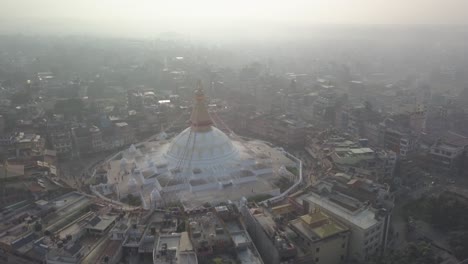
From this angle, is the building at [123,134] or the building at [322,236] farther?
the building at [123,134]

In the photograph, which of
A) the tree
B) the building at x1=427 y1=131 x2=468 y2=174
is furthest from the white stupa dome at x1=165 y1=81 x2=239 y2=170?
the building at x1=427 y1=131 x2=468 y2=174

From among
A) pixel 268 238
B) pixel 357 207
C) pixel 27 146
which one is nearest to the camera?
pixel 268 238

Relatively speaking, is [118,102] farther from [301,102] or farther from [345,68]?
[345,68]

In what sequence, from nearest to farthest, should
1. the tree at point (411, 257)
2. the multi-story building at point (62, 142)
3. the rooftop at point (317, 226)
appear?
the tree at point (411, 257), the rooftop at point (317, 226), the multi-story building at point (62, 142)

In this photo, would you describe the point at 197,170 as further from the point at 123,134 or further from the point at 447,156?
the point at 447,156

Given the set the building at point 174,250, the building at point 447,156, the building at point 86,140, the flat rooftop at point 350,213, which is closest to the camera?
the building at point 174,250

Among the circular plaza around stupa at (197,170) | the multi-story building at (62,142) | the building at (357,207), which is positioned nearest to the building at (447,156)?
the building at (357,207)

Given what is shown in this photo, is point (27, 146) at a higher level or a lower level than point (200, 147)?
lower

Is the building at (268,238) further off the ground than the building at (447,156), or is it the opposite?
the building at (268,238)

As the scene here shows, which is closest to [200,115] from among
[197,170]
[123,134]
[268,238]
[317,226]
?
[197,170]

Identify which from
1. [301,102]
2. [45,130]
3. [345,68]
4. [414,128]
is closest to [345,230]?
[414,128]

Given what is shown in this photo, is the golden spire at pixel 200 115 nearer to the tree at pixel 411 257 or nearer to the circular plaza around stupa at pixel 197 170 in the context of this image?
the circular plaza around stupa at pixel 197 170

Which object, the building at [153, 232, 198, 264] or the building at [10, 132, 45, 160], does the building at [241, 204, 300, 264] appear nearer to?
the building at [153, 232, 198, 264]
